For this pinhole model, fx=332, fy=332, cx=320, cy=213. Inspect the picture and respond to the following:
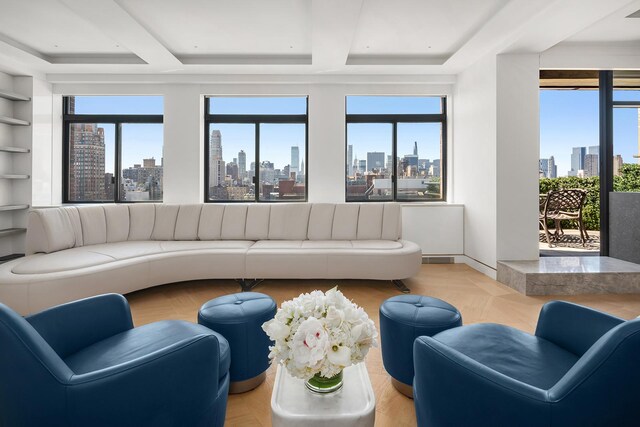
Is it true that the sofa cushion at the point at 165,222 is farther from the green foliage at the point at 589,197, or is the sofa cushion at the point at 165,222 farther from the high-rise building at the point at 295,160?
the green foliage at the point at 589,197

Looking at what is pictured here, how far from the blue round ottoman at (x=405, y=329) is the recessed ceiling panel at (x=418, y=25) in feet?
10.4

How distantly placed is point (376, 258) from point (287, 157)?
104 inches

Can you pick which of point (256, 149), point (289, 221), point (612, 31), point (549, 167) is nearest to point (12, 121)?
point (256, 149)

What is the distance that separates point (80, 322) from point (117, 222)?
318 centimetres

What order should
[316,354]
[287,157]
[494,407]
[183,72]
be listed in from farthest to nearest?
[287,157] → [183,72] → [316,354] → [494,407]

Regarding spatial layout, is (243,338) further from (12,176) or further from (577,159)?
(577,159)

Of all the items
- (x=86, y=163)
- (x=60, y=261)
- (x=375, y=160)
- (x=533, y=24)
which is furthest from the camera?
(x=375, y=160)

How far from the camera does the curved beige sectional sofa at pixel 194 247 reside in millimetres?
3078

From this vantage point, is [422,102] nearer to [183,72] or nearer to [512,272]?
[512,272]

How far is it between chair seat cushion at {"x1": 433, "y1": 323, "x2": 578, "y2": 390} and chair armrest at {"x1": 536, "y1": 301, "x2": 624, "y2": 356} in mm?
44

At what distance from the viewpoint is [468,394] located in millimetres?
1099

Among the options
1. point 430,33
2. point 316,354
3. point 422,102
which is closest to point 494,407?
point 316,354

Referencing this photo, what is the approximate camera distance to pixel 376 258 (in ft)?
12.3

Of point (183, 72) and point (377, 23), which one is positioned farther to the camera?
point (183, 72)
